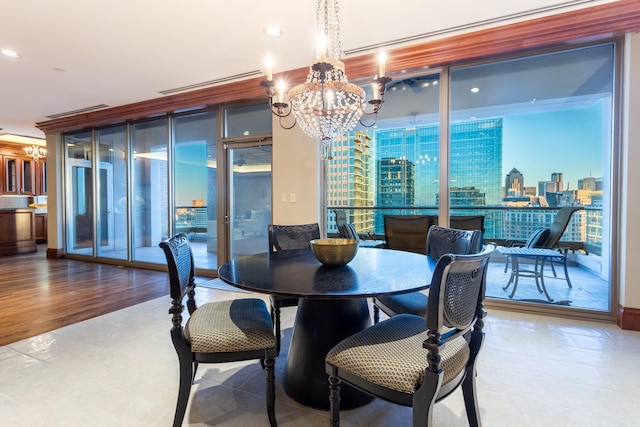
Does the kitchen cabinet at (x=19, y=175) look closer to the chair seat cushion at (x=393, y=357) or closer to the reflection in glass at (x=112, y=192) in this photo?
the reflection in glass at (x=112, y=192)

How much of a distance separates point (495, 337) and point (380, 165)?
88.2 inches

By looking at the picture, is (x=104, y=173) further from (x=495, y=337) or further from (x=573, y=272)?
(x=573, y=272)

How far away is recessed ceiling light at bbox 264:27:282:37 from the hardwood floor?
3077mm

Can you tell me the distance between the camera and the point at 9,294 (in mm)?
3965

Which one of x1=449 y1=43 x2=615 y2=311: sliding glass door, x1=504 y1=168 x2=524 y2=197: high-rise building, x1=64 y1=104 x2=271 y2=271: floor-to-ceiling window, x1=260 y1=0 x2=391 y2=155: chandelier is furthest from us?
x1=64 y1=104 x2=271 y2=271: floor-to-ceiling window

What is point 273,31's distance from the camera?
3.07m

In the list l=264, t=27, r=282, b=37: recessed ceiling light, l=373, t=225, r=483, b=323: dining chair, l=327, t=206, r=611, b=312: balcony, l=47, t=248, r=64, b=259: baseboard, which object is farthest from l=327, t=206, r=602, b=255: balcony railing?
l=47, t=248, r=64, b=259: baseboard

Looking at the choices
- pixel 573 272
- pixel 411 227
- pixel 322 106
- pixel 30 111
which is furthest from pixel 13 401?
pixel 30 111

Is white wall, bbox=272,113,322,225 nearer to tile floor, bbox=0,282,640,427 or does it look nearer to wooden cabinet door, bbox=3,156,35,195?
tile floor, bbox=0,282,640,427

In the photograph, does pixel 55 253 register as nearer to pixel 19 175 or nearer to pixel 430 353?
pixel 19 175

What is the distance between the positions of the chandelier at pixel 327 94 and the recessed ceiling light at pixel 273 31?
1.27ft

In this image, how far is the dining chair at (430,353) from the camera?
3.78 feet

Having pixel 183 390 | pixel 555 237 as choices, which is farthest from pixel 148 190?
pixel 555 237

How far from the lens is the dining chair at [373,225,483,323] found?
2.07m
